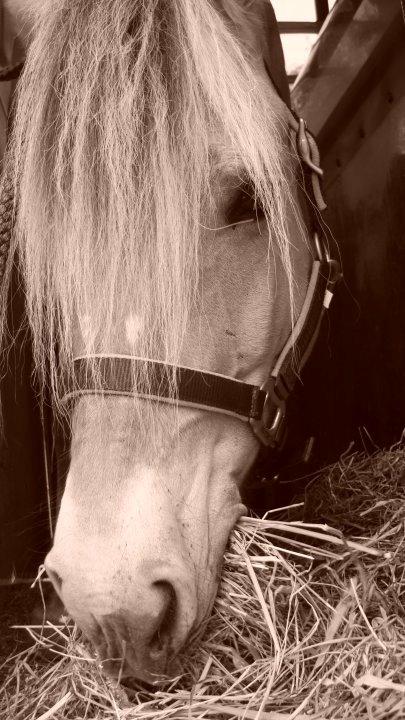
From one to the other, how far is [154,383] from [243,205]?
0.30 meters

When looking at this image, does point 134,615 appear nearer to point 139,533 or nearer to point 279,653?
point 139,533

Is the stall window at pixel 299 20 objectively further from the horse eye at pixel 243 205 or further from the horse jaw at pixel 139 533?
the horse jaw at pixel 139 533

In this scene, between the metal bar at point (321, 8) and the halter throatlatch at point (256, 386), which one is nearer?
the halter throatlatch at point (256, 386)

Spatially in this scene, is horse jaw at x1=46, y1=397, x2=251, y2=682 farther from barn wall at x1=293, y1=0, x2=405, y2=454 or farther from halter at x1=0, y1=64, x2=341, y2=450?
barn wall at x1=293, y1=0, x2=405, y2=454

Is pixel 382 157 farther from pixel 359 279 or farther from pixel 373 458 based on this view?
pixel 373 458

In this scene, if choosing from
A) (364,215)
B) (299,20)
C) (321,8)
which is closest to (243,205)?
(364,215)

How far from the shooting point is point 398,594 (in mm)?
1061

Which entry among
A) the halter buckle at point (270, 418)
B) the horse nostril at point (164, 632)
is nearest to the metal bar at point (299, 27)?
the halter buckle at point (270, 418)

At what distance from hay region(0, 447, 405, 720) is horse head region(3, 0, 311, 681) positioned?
0.17 ft

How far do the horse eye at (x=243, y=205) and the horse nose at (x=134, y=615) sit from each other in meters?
0.50

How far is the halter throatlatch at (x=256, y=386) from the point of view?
3.22 ft

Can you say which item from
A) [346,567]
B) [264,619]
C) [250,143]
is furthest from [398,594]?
[250,143]

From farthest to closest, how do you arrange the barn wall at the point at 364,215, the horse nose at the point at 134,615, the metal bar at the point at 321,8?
the metal bar at the point at 321,8 < the barn wall at the point at 364,215 < the horse nose at the point at 134,615

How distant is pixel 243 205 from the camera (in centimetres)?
110
